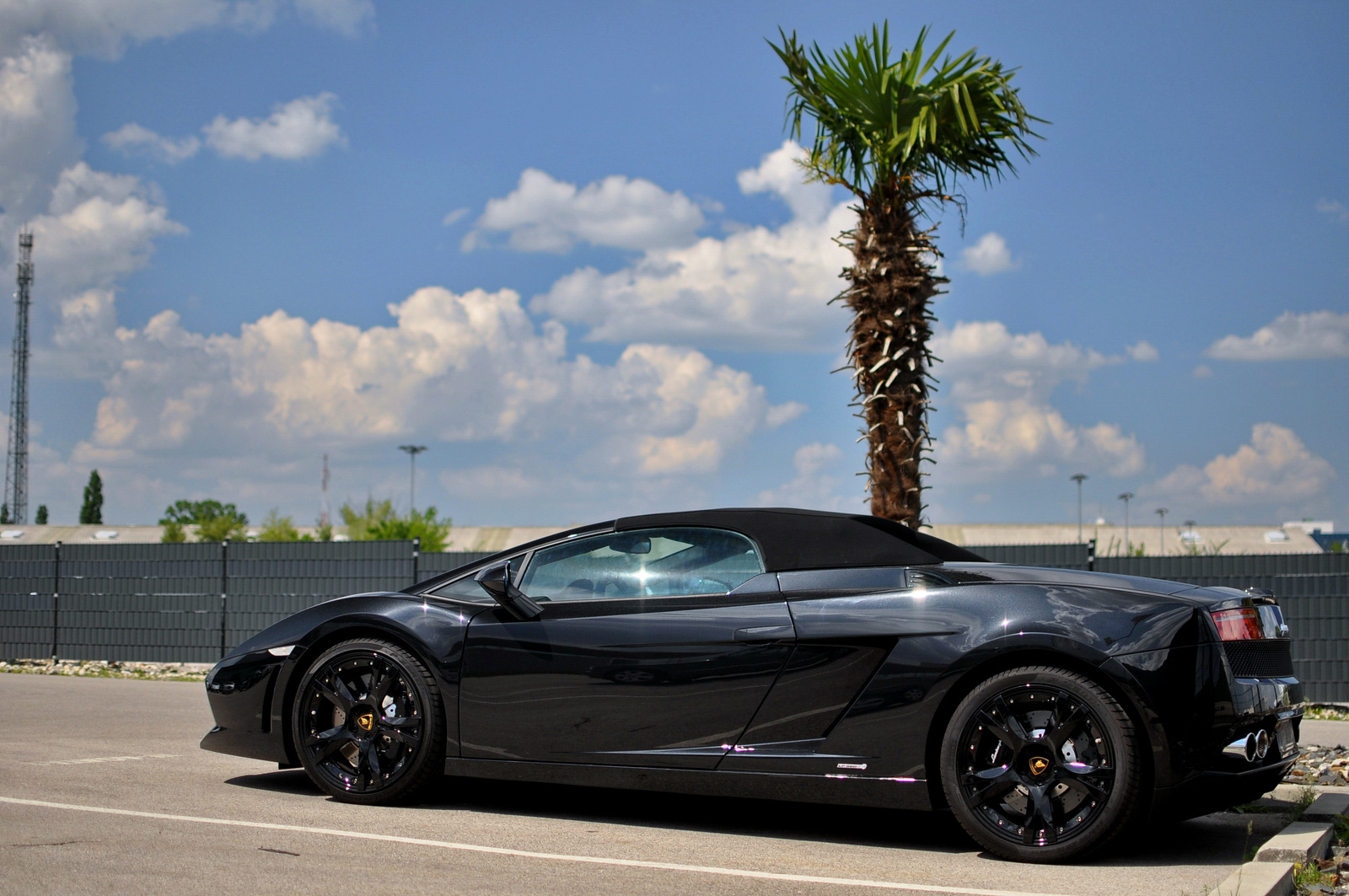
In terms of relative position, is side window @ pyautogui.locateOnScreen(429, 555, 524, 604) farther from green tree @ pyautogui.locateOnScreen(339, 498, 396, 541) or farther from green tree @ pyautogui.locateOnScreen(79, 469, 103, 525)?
green tree @ pyautogui.locateOnScreen(79, 469, 103, 525)

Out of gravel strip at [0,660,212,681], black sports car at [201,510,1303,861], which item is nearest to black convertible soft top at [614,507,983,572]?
black sports car at [201,510,1303,861]

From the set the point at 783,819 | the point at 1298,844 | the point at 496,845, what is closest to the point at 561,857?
the point at 496,845

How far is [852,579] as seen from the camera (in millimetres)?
4621

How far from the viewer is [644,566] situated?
16.2 ft

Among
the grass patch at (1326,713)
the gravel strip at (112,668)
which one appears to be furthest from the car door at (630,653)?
the gravel strip at (112,668)

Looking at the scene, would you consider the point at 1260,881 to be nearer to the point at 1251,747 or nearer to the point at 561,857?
the point at 1251,747

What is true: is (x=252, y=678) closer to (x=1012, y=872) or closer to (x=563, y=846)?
(x=563, y=846)

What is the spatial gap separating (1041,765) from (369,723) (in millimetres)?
2786

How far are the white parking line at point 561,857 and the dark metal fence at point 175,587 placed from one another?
27.4 feet

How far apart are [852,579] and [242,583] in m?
12.0

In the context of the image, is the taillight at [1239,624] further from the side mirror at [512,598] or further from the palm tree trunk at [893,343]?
the palm tree trunk at [893,343]

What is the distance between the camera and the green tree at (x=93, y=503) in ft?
384

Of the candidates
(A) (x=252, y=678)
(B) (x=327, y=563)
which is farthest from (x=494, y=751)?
(B) (x=327, y=563)

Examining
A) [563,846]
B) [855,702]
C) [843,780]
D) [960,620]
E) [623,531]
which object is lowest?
[563,846]
